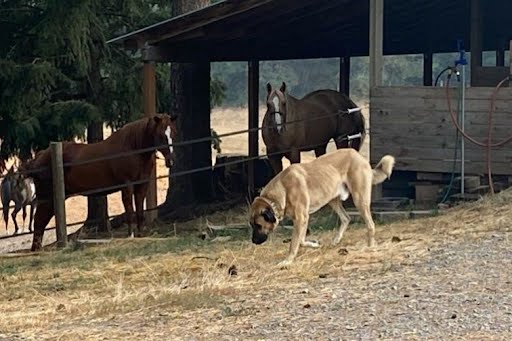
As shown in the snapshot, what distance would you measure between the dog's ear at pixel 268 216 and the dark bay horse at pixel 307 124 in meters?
5.72

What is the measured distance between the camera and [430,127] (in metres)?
12.7

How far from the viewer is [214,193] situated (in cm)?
1678

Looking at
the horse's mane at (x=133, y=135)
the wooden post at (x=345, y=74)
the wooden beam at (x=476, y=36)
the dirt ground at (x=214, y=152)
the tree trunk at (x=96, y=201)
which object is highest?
the wooden beam at (x=476, y=36)

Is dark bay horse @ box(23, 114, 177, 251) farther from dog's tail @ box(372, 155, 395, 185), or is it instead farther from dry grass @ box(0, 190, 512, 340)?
dog's tail @ box(372, 155, 395, 185)

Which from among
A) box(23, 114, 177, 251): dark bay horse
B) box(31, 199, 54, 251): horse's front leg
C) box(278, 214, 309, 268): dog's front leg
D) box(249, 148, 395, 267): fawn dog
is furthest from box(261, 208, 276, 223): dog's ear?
box(31, 199, 54, 251): horse's front leg

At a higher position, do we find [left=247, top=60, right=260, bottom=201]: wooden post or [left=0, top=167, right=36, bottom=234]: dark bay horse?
[left=247, top=60, right=260, bottom=201]: wooden post

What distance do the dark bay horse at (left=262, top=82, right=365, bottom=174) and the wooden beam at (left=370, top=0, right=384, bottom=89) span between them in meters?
1.62

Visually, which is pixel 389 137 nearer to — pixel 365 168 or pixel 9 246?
pixel 365 168

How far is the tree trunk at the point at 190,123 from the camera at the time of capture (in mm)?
16125

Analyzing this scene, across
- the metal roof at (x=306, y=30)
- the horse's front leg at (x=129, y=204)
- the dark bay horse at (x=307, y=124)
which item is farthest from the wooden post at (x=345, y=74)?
the horse's front leg at (x=129, y=204)

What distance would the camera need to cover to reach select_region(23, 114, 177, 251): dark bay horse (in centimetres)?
1247

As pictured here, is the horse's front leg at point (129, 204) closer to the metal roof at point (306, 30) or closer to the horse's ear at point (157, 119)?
the horse's ear at point (157, 119)

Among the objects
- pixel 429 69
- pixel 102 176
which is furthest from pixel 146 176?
pixel 429 69

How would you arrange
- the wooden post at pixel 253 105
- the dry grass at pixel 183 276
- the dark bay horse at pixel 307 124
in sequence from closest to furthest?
the dry grass at pixel 183 276
the dark bay horse at pixel 307 124
the wooden post at pixel 253 105
